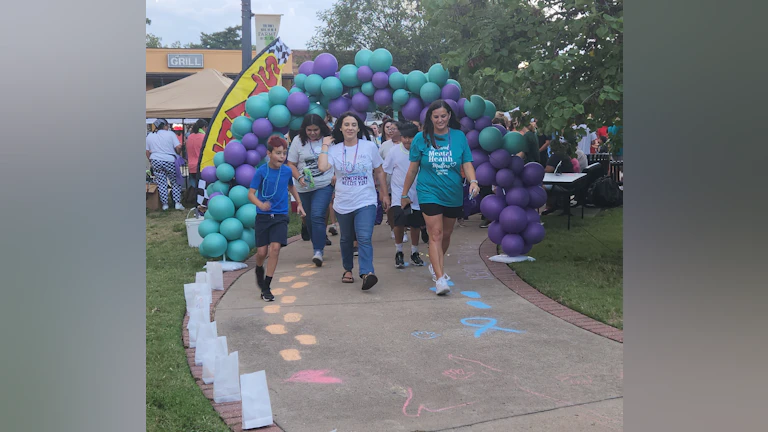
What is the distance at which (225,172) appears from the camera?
9.05m

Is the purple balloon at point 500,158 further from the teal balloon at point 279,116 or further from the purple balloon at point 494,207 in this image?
the teal balloon at point 279,116

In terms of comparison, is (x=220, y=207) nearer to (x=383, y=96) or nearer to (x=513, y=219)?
(x=383, y=96)

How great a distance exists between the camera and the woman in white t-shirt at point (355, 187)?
7.24 metres

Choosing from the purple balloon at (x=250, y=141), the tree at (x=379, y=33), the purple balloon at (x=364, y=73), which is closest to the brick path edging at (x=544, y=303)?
the purple balloon at (x=364, y=73)

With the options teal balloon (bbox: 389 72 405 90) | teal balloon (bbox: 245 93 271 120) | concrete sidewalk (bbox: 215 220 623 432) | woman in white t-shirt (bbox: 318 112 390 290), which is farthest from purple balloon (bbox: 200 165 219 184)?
teal balloon (bbox: 389 72 405 90)

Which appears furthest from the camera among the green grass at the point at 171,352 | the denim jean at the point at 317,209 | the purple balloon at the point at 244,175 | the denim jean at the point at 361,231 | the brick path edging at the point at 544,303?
the purple balloon at the point at 244,175

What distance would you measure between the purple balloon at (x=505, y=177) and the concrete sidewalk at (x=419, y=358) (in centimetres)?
142

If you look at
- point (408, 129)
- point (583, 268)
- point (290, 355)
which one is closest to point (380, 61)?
point (408, 129)

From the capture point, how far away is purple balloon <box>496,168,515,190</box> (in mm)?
8634

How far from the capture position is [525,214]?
341 inches

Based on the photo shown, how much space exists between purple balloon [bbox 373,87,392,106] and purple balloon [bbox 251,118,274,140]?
56.8 inches
